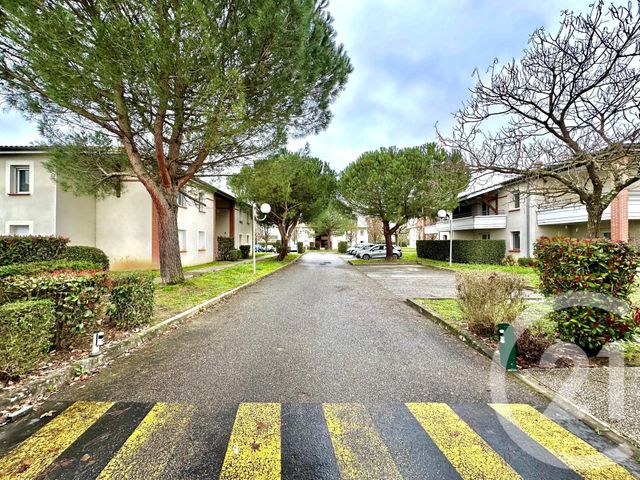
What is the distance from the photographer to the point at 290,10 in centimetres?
709

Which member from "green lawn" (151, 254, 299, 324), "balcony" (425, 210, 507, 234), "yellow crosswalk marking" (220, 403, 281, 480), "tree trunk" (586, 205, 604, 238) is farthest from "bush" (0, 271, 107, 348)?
"balcony" (425, 210, 507, 234)

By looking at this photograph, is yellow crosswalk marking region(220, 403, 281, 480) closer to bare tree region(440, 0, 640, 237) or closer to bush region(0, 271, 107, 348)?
bush region(0, 271, 107, 348)

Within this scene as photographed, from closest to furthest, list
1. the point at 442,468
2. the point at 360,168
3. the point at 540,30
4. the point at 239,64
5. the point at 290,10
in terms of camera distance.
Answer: the point at 442,468, the point at 540,30, the point at 290,10, the point at 239,64, the point at 360,168

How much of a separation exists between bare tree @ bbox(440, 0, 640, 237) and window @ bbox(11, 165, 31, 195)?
721 inches

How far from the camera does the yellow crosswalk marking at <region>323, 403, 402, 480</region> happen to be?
2033mm

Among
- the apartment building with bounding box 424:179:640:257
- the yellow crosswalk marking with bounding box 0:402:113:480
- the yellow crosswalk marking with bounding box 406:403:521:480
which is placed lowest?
the yellow crosswalk marking with bounding box 406:403:521:480

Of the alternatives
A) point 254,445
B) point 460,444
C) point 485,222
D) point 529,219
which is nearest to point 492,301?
point 460,444

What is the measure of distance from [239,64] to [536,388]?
8.73 m

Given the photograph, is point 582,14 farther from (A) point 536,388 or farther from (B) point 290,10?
(A) point 536,388

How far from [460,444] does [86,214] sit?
18.4m

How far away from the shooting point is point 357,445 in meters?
2.31

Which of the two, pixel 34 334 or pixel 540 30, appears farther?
pixel 540 30

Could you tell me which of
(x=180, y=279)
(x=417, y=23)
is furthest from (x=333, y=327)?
(x=417, y=23)

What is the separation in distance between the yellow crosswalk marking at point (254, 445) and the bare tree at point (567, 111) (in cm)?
738
